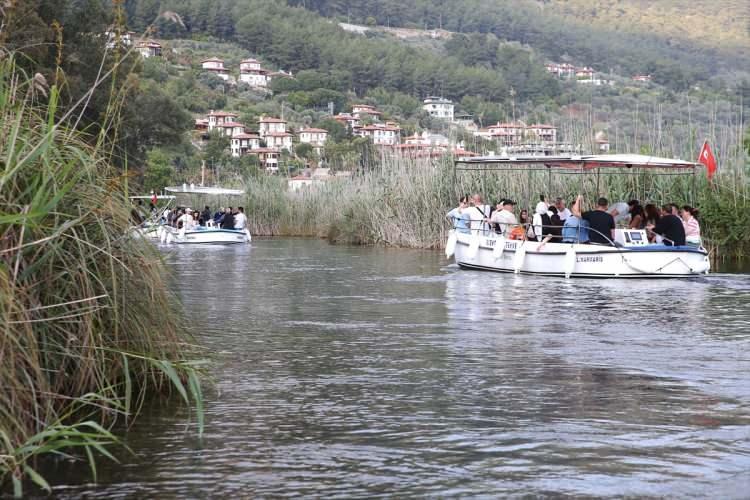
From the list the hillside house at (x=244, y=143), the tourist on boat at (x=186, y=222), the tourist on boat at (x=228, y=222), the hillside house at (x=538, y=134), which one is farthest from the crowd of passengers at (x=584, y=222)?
the hillside house at (x=244, y=143)

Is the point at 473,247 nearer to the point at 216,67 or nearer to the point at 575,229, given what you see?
the point at 575,229

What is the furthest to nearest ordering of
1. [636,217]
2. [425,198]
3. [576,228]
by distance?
[425,198] < [636,217] < [576,228]

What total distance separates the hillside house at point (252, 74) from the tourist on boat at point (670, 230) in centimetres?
13133

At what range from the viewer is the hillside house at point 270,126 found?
131 meters

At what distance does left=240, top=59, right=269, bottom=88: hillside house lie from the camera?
6166 inches

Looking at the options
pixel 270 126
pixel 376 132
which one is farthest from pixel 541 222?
pixel 270 126

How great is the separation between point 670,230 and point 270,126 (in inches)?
4267

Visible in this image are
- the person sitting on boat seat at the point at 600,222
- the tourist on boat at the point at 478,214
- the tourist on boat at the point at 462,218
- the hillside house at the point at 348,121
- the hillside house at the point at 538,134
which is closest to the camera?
the person sitting on boat seat at the point at 600,222

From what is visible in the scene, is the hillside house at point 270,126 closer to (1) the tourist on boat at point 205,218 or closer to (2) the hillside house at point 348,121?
(2) the hillside house at point 348,121

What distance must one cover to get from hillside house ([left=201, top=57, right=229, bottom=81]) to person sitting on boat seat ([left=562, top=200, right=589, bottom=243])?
122630mm

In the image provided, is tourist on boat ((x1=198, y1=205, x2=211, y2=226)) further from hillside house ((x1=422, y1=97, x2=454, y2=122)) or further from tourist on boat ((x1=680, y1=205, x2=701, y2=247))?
hillside house ((x1=422, y1=97, x2=454, y2=122))

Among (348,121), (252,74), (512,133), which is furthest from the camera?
(252,74)

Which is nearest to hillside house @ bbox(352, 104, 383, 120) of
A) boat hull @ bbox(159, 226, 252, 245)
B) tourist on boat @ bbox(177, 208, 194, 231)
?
tourist on boat @ bbox(177, 208, 194, 231)

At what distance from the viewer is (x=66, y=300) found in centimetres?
902
